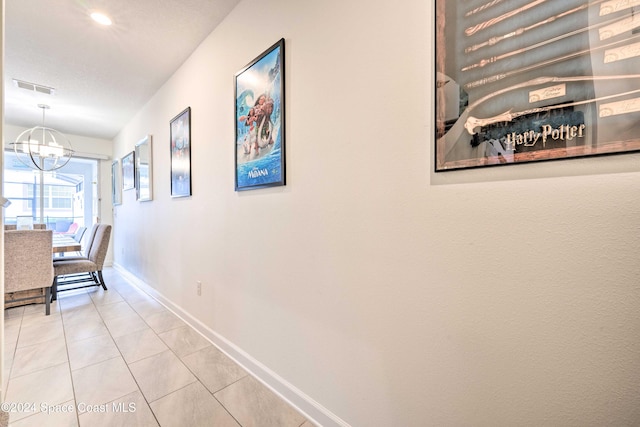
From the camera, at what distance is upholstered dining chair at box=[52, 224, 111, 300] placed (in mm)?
3130

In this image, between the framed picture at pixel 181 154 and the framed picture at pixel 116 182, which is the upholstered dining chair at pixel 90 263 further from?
the framed picture at pixel 181 154

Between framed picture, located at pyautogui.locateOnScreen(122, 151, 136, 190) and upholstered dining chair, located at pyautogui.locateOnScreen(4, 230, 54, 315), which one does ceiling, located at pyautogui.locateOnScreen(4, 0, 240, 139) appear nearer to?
framed picture, located at pyautogui.locateOnScreen(122, 151, 136, 190)

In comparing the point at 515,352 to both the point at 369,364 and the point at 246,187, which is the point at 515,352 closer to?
the point at 369,364

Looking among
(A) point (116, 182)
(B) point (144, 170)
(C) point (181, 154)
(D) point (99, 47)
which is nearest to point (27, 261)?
(B) point (144, 170)

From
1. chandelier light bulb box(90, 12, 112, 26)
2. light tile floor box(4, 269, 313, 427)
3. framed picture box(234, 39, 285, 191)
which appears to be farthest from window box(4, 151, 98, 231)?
framed picture box(234, 39, 285, 191)

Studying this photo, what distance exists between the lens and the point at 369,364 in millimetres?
1103

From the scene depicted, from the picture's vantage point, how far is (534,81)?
0.72m

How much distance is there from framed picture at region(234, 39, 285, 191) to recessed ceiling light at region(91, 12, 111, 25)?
1.18 m

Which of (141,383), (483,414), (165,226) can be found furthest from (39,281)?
(483,414)

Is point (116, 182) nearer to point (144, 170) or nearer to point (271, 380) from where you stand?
point (144, 170)

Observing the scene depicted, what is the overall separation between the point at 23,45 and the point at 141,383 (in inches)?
122

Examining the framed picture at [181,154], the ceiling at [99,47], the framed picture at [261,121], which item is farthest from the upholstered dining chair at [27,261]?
the framed picture at [261,121]

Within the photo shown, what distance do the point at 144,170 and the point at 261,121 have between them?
8.97 ft

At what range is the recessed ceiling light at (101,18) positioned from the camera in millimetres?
1927
